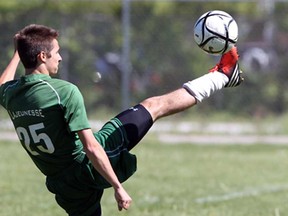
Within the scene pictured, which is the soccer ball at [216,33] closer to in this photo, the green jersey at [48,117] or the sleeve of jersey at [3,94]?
the green jersey at [48,117]

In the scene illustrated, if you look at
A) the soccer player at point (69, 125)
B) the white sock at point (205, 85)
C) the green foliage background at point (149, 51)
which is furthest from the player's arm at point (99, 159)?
the green foliage background at point (149, 51)

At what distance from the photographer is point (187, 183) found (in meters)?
11.4

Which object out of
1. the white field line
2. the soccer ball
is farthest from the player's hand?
the white field line

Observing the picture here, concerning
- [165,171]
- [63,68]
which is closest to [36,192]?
[165,171]

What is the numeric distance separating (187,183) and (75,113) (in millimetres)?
5291

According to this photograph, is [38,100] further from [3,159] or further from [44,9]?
[44,9]

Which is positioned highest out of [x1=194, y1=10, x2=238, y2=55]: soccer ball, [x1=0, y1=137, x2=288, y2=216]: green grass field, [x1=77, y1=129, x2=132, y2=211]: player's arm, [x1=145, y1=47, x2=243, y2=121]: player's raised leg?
[x1=194, y1=10, x2=238, y2=55]: soccer ball

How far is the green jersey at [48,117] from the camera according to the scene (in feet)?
20.7

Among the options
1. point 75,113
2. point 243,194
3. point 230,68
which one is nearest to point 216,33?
point 230,68

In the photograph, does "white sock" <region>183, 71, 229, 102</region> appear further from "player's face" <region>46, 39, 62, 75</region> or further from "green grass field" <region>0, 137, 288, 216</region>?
"green grass field" <region>0, 137, 288, 216</region>

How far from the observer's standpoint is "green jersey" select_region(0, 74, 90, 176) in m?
6.32

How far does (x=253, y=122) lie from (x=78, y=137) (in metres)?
11.6

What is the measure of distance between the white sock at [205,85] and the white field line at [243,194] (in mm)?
2790

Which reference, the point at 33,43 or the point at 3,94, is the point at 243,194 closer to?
the point at 3,94
